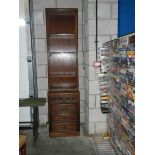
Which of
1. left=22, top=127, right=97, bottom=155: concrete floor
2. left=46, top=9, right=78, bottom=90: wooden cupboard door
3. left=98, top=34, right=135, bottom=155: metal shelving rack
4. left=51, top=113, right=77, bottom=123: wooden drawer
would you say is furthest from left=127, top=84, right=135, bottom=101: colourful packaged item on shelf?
left=46, top=9, right=78, bottom=90: wooden cupboard door

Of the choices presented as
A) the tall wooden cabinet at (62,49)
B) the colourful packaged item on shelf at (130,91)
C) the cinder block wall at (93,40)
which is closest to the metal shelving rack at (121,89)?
the colourful packaged item on shelf at (130,91)

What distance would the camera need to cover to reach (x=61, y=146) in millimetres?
4195

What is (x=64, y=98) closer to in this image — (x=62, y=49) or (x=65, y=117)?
(x=65, y=117)

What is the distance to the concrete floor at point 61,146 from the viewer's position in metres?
3.92

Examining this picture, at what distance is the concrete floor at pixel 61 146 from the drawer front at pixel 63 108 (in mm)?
495

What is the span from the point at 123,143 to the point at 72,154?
1065 millimetres

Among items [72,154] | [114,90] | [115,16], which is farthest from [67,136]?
[115,16]

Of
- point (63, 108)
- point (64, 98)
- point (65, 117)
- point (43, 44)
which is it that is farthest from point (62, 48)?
point (65, 117)

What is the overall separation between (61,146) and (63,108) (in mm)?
757

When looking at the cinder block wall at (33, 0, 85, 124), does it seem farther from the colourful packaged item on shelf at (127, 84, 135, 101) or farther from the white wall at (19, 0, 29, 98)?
the colourful packaged item on shelf at (127, 84, 135, 101)

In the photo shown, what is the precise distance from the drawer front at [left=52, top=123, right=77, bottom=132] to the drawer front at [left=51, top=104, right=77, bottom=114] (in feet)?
0.85

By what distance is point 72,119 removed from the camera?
4691 millimetres

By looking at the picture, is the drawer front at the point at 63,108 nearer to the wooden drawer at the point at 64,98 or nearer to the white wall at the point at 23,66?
the wooden drawer at the point at 64,98
